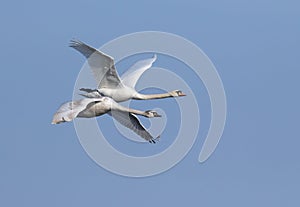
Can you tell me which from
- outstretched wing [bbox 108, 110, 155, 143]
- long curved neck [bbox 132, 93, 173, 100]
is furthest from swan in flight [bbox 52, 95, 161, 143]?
long curved neck [bbox 132, 93, 173, 100]

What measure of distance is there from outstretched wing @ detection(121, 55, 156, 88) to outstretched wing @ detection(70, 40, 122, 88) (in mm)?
995

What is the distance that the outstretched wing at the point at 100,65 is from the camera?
103 ft

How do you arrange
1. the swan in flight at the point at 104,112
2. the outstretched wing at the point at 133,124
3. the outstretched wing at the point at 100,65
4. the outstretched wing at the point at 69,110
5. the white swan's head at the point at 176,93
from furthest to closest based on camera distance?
the white swan's head at the point at 176,93 → the outstretched wing at the point at 133,124 → the outstretched wing at the point at 100,65 → the swan in flight at the point at 104,112 → the outstretched wing at the point at 69,110

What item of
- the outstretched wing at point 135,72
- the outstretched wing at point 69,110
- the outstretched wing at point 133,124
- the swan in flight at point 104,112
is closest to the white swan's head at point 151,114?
the swan in flight at point 104,112

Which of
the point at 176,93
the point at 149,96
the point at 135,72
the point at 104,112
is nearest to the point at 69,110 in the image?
the point at 104,112

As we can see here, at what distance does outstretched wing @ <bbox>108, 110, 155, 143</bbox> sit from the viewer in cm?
3272

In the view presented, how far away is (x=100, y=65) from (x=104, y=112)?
1.89 m

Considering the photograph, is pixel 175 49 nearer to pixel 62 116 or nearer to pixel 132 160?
pixel 132 160

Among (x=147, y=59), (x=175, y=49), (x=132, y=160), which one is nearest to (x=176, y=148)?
(x=132, y=160)

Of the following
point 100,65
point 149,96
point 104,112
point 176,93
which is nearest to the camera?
point 104,112

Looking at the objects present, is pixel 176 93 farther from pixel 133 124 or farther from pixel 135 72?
pixel 133 124

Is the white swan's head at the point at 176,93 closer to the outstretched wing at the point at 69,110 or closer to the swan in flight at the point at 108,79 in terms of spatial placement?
the swan in flight at the point at 108,79

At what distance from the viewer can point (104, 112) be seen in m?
31.2

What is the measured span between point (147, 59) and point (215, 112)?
606cm
